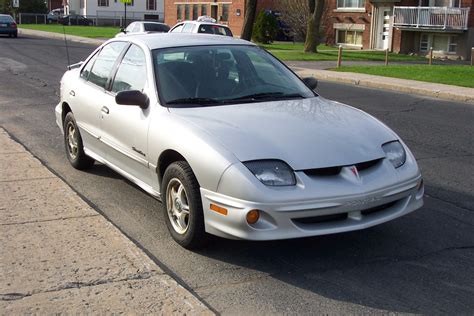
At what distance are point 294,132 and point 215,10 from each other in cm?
4835

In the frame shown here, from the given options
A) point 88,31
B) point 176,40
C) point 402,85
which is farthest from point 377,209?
point 88,31

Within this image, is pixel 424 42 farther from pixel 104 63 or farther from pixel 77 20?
pixel 77 20

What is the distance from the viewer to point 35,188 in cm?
612

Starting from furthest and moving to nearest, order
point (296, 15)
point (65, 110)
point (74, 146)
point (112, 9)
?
point (112, 9), point (296, 15), point (65, 110), point (74, 146)

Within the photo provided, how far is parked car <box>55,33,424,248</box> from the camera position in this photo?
4188 millimetres

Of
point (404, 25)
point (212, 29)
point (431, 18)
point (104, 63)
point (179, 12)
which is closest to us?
point (104, 63)

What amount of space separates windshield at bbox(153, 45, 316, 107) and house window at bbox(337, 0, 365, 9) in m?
34.4

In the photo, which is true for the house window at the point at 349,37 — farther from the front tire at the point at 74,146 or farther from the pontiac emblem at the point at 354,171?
the pontiac emblem at the point at 354,171

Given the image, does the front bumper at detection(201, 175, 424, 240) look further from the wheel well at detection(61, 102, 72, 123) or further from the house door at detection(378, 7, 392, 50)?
the house door at detection(378, 7, 392, 50)

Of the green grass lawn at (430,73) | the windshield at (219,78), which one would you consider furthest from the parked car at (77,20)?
the windshield at (219,78)

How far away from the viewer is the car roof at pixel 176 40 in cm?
577

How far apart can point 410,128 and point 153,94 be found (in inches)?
244

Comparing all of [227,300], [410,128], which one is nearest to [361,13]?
[410,128]

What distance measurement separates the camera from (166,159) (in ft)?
16.1
